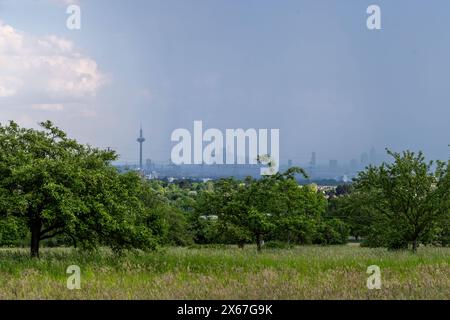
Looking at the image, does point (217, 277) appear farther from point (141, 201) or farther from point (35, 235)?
point (141, 201)

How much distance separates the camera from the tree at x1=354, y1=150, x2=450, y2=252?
29203mm

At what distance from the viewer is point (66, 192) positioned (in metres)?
19.0

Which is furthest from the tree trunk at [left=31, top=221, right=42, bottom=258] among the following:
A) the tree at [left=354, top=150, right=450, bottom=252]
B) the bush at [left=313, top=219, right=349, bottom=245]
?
the bush at [left=313, top=219, right=349, bottom=245]

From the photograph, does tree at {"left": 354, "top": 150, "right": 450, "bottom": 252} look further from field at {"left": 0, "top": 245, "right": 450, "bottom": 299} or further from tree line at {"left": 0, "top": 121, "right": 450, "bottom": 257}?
field at {"left": 0, "top": 245, "right": 450, "bottom": 299}

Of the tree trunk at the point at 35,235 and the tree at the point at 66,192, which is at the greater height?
the tree at the point at 66,192

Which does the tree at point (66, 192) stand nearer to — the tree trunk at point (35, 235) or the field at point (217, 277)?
the tree trunk at point (35, 235)

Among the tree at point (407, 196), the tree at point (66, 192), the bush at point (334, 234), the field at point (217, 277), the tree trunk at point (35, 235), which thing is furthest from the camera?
the bush at point (334, 234)

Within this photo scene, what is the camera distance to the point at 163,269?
680 inches

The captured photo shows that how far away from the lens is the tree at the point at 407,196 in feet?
95.8

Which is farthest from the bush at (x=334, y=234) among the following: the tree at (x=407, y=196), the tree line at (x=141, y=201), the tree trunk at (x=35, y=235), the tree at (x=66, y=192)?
the tree trunk at (x=35, y=235)

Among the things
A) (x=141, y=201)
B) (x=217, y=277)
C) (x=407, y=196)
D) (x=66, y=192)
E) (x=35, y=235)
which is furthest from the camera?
(x=407, y=196)

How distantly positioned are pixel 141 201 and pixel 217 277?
11227mm

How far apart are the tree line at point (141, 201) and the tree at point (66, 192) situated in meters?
0.04

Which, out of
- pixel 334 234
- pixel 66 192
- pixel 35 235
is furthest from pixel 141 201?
pixel 334 234
